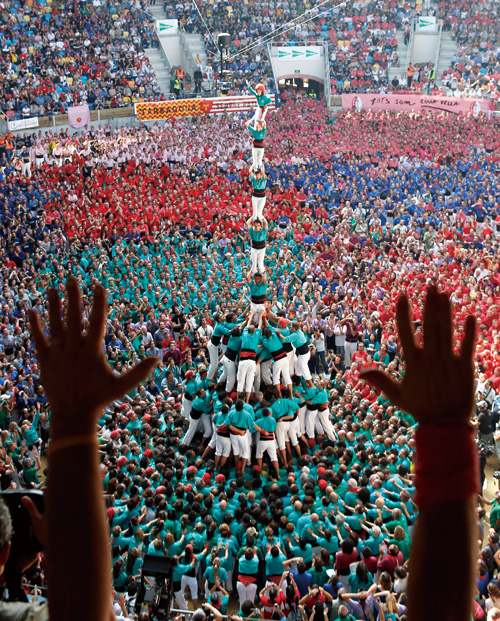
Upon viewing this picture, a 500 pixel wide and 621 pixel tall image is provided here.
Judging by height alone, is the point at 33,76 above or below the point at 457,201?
above

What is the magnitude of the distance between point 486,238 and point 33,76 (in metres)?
20.4

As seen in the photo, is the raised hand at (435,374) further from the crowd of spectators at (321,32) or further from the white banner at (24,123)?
the crowd of spectators at (321,32)

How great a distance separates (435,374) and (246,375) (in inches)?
322

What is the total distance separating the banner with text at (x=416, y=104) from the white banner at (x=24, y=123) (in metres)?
13.6

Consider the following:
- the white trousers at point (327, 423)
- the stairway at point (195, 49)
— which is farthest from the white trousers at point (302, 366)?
the stairway at point (195, 49)

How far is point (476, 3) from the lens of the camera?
3716 centimetres

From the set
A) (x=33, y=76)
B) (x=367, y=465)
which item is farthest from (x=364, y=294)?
(x=33, y=76)

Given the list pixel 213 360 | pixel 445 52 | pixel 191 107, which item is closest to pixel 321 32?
pixel 445 52

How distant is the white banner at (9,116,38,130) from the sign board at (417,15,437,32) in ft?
69.5

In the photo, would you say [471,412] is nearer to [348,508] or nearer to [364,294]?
[348,508]

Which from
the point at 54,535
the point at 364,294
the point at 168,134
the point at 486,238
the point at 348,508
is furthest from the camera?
the point at 168,134

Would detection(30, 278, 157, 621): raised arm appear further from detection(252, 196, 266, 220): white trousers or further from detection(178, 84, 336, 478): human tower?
detection(252, 196, 266, 220): white trousers

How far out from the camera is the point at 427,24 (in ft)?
118

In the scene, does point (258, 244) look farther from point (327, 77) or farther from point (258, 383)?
point (327, 77)
